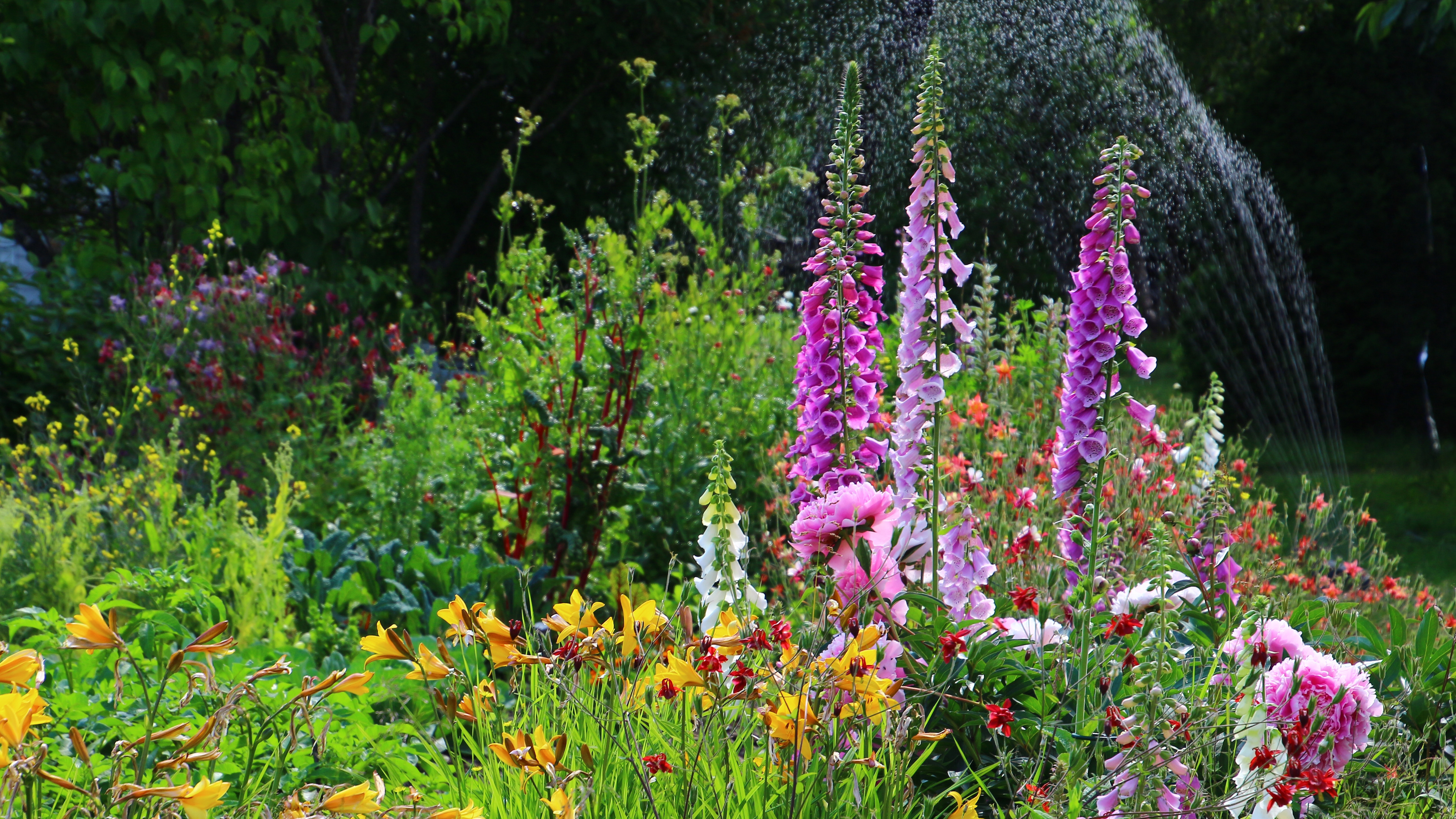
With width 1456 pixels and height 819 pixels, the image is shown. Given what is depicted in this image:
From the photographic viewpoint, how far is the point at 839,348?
215 cm

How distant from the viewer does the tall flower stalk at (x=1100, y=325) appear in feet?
5.99

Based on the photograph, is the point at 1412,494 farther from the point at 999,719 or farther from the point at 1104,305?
the point at 999,719

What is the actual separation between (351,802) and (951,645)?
96 centimetres

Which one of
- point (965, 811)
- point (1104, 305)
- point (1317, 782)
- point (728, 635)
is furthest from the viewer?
point (1104, 305)

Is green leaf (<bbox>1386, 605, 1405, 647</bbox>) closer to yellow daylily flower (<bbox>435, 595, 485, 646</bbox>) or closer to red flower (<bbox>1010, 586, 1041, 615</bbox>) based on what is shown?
red flower (<bbox>1010, 586, 1041, 615</bbox>)

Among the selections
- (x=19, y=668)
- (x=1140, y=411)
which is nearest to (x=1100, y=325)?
(x=1140, y=411)

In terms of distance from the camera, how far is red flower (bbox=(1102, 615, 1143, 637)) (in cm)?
179

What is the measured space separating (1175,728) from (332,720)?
1619mm

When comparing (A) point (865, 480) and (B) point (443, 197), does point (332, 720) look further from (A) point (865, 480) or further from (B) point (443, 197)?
(B) point (443, 197)

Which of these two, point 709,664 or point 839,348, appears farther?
point 839,348

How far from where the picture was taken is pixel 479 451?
4.12 meters

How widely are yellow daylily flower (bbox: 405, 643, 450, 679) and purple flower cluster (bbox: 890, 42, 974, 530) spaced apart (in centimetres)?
89

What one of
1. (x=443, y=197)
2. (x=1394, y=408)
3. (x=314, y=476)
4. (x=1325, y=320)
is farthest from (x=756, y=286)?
(x=1394, y=408)

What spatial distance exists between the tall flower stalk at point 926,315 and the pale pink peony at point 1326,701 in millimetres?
640
